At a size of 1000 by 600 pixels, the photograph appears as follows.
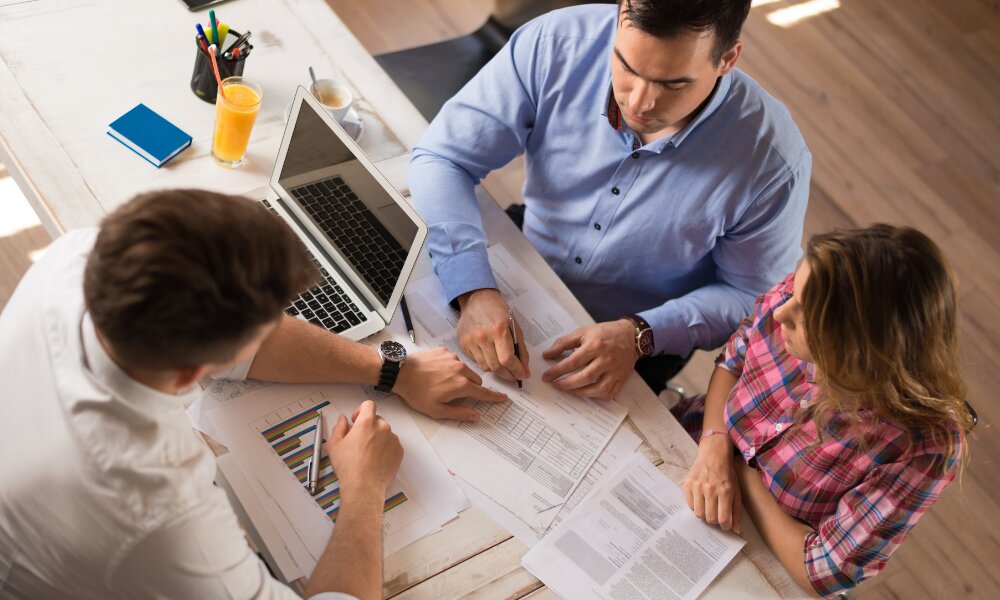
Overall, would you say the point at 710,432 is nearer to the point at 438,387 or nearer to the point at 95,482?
the point at 438,387

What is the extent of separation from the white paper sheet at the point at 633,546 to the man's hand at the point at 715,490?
2 centimetres

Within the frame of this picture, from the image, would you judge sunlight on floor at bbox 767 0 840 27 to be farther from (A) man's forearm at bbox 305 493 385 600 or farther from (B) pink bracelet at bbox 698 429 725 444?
(A) man's forearm at bbox 305 493 385 600

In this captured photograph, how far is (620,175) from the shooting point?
1.67 meters

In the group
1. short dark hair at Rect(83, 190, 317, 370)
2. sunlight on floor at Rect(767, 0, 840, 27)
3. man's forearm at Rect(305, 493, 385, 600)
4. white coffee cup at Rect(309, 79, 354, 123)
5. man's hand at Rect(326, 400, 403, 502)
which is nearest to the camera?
short dark hair at Rect(83, 190, 317, 370)

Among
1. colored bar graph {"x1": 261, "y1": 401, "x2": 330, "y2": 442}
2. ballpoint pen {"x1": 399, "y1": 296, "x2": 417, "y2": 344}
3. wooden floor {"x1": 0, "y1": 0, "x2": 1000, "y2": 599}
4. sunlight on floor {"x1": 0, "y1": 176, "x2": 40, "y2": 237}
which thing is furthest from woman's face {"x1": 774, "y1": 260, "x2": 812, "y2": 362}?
sunlight on floor {"x1": 0, "y1": 176, "x2": 40, "y2": 237}

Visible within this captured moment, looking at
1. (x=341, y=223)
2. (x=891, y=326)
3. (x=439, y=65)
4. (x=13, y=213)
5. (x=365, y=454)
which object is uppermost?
(x=891, y=326)

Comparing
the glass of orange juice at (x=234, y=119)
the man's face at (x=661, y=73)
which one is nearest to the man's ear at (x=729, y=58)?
the man's face at (x=661, y=73)

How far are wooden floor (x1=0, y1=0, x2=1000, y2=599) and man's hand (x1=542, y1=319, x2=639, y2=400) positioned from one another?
1113mm

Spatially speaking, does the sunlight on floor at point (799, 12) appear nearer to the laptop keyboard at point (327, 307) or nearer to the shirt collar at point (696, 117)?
the shirt collar at point (696, 117)

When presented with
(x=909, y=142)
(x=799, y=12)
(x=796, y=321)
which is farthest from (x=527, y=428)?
(x=799, y=12)

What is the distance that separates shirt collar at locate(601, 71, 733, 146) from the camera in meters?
1.54

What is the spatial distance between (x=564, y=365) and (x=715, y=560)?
39 cm

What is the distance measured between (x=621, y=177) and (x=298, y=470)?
2.64ft

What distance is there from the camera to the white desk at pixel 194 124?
1279 millimetres
